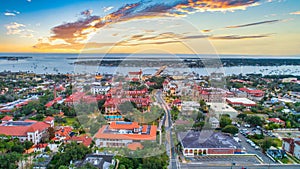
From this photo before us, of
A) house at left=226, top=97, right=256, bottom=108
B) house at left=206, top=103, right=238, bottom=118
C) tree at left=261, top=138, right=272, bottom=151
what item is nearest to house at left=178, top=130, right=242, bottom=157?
tree at left=261, top=138, right=272, bottom=151

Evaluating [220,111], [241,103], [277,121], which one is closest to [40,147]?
[220,111]

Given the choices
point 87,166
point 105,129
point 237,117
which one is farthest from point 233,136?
point 87,166

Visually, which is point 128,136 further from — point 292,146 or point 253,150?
point 292,146

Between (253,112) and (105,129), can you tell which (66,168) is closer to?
(105,129)

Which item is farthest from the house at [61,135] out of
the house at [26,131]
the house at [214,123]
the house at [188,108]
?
the house at [214,123]

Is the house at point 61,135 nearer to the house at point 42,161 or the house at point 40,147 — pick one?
the house at point 40,147

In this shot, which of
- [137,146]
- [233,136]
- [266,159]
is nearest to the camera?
[137,146]
